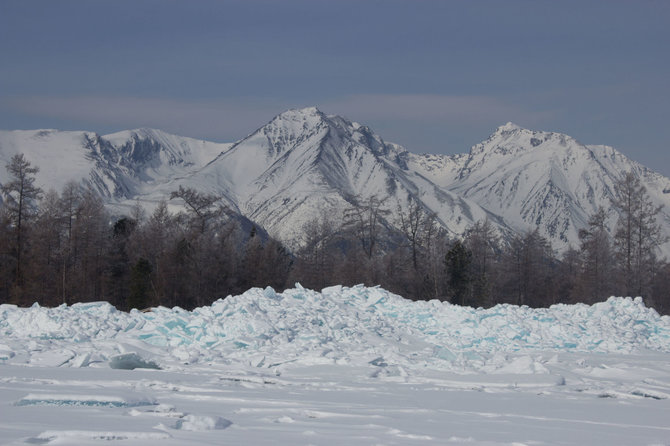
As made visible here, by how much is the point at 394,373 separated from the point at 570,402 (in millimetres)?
3420

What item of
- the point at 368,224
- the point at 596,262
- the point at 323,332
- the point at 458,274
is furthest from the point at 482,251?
the point at 323,332

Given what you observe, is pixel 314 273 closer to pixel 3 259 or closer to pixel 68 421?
pixel 3 259

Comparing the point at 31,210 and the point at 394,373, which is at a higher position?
the point at 31,210

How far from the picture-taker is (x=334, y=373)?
488 inches

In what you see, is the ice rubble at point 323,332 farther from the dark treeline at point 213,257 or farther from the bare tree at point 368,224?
the bare tree at point 368,224

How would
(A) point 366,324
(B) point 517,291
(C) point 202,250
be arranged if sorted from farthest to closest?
(B) point 517,291
(C) point 202,250
(A) point 366,324

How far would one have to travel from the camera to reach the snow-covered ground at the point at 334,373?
7.06 m

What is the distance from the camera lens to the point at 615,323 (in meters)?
19.6

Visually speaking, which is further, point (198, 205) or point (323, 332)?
point (198, 205)

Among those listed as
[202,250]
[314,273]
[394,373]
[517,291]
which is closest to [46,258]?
[202,250]

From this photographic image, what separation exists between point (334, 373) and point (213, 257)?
2433cm

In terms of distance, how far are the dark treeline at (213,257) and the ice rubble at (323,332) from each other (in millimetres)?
15229

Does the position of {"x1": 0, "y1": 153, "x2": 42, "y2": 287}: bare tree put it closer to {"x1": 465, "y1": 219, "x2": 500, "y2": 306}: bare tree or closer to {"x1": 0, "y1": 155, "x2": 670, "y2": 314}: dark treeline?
{"x1": 0, "y1": 155, "x2": 670, "y2": 314}: dark treeline

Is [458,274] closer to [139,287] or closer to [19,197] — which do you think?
[139,287]
